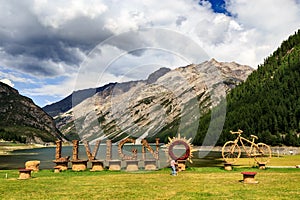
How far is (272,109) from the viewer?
5945 inches

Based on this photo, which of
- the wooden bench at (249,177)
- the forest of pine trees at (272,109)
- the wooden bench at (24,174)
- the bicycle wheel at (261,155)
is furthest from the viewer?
the forest of pine trees at (272,109)

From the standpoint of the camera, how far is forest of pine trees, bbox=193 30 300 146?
13088 centimetres

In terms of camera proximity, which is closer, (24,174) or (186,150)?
(24,174)

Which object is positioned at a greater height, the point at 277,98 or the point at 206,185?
the point at 277,98

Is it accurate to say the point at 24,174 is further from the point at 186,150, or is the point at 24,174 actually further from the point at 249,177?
the point at 249,177

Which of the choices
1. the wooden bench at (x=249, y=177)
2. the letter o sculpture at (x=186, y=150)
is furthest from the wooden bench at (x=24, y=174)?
the wooden bench at (x=249, y=177)

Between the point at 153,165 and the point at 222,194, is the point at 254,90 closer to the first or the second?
the point at 153,165

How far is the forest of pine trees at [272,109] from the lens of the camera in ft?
429

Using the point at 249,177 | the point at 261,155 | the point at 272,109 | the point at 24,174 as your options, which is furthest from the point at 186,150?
the point at 272,109

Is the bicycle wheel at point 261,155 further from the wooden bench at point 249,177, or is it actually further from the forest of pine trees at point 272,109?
the forest of pine trees at point 272,109

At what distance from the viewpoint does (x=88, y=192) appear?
24.1 m

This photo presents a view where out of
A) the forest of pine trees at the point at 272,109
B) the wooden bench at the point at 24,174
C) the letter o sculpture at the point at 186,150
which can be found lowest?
the wooden bench at the point at 24,174

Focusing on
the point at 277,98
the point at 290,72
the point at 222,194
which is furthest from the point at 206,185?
the point at 290,72

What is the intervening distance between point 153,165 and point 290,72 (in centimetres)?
15342
